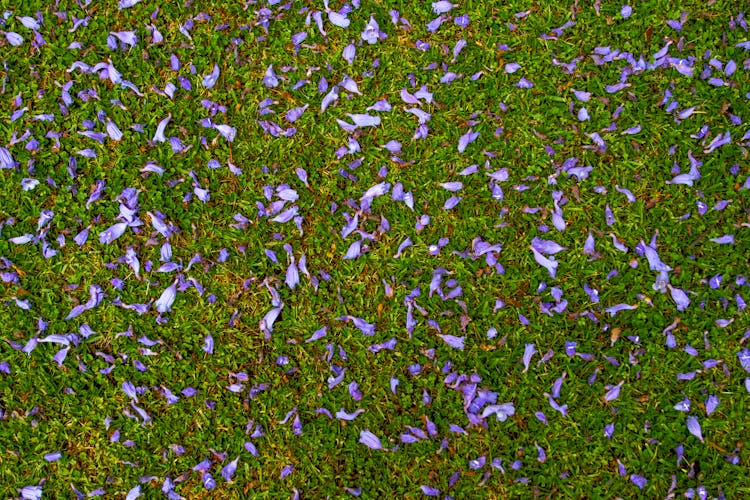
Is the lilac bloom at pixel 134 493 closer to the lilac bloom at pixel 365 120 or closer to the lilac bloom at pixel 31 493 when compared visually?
the lilac bloom at pixel 31 493

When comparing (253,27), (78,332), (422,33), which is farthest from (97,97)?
(422,33)

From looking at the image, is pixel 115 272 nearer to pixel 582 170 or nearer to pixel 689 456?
pixel 582 170

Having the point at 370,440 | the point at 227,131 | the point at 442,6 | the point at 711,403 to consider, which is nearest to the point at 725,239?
the point at 711,403

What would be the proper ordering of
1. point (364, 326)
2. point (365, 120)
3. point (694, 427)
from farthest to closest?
point (365, 120) → point (364, 326) → point (694, 427)

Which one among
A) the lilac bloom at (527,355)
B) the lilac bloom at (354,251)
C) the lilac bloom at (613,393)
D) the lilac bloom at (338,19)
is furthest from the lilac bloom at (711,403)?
the lilac bloom at (338,19)

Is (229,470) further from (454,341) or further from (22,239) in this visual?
(22,239)

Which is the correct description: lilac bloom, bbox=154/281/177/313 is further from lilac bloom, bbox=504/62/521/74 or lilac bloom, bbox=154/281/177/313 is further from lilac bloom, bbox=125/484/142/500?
lilac bloom, bbox=504/62/521/74

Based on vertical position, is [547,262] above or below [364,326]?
above
